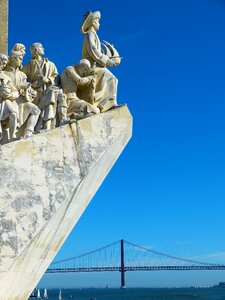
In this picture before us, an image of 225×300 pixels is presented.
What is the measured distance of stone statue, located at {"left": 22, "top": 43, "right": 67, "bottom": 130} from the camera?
353 inches

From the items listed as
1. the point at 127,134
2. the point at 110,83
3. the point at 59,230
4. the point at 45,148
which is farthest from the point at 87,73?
the point at 59,230

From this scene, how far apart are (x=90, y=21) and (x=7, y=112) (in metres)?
2.80

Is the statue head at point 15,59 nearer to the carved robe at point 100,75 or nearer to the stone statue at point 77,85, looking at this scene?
the stone statue at point 77,85

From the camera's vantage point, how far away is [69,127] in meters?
8.76

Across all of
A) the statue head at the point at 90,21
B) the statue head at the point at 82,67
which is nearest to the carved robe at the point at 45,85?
the statue head at the point at 82,67

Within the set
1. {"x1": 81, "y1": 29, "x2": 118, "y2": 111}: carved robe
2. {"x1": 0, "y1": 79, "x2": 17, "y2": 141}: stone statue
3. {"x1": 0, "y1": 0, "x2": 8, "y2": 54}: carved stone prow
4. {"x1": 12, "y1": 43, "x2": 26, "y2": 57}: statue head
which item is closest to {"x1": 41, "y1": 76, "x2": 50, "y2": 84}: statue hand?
{"x1": 12, "y1": 43, "x2": 26, "y2": 57}: statue head

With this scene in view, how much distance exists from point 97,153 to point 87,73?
170 cm

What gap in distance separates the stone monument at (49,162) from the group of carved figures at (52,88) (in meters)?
0.02

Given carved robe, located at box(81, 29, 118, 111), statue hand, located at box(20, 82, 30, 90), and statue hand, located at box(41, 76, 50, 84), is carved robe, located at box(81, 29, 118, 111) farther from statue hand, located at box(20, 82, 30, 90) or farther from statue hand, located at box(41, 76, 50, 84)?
statue hand, located at box(20, 82, 30, 90)

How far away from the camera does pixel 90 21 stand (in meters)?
10.4

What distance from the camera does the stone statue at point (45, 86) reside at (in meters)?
8.98

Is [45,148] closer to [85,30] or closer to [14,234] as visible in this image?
[14,234]

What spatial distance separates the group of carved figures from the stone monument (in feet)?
0.05

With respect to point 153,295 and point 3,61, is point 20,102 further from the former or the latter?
point 153,295
